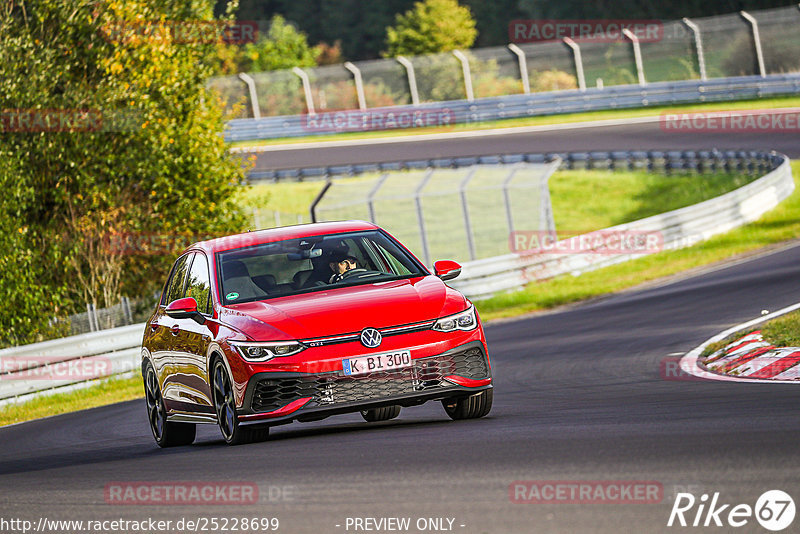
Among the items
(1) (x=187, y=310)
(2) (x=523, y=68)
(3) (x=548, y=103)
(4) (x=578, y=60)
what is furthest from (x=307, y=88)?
(1) (x=187, y=310)

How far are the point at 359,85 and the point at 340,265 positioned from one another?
4330 centimetres

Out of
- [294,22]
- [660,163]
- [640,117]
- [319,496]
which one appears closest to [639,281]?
[660,163]

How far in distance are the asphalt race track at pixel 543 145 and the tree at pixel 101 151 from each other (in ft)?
58.3

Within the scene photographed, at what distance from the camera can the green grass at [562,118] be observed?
1720 inches

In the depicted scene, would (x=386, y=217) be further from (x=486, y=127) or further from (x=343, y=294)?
(x=343, y=294)

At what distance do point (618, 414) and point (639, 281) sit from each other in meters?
15.6

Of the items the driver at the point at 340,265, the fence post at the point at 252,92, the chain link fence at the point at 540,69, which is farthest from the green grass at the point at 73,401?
the fence post at the point at 252,92

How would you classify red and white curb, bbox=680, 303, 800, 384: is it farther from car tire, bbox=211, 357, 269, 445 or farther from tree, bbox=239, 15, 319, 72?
tree, bbox=239, 15, 319, 72

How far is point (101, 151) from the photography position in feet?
77.5

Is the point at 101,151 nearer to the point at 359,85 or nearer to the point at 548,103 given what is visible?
the point at 548,103

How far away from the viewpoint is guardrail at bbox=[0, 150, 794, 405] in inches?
707

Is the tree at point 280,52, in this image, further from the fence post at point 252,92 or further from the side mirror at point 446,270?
the side mirror at point 446,270

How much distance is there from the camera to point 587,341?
52.6 ft

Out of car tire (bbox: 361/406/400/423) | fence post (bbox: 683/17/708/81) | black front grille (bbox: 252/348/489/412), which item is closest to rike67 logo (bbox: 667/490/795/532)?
black front grille (bbox: 252/348/489/412)
